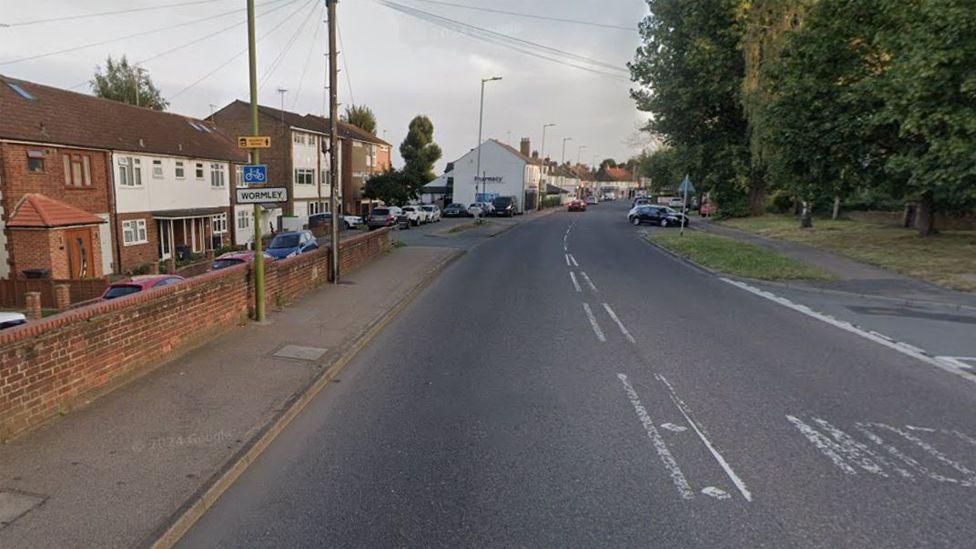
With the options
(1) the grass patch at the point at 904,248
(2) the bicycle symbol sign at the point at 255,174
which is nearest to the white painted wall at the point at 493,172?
(1) the grass patch at the point at 904,248

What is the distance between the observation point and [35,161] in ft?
61.5

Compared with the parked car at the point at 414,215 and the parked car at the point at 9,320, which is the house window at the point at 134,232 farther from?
the parked car at the point at 414,215

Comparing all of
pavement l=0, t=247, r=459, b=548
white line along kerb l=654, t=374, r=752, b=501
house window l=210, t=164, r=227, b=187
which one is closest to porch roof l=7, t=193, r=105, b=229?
house window l=210, t=164, r=227, b=187

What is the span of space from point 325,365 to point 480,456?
3377mm

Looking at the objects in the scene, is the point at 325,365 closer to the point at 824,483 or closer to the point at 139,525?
the point at 139,525

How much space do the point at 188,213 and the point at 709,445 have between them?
2689 cm

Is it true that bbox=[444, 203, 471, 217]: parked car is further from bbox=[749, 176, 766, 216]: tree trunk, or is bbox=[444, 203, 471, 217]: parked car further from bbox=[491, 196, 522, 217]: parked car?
bbox=[749, 176, 766, 216]: tree trunk

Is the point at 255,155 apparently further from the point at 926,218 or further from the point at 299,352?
the point at 926,218

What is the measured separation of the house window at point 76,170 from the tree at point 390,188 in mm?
26193

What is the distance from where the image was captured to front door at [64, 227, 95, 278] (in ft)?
62.1

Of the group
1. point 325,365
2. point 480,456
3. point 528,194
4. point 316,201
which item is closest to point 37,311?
point 325,365

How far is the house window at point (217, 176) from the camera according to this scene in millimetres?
29000

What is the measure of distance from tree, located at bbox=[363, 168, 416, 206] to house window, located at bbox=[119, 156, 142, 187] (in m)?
23.5

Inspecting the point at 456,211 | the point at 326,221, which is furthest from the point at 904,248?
the point at 456,211
